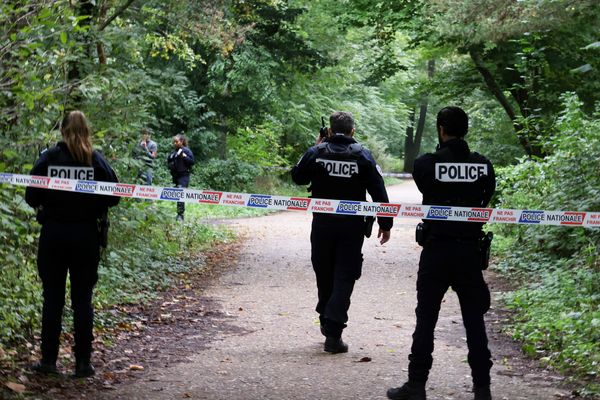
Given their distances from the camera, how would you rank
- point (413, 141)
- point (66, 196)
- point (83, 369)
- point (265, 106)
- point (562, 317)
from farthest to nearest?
point (413, 141) → point (265, 106) → point (562, 317) → point (83, 369) → point (66, 196)

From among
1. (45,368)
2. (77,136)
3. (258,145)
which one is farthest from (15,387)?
(258,145)

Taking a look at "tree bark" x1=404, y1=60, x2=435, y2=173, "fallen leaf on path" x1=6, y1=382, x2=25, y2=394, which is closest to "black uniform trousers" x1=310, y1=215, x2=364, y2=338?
"fallen leaf on path" x1=6, y1=382, x2=25, y2=394

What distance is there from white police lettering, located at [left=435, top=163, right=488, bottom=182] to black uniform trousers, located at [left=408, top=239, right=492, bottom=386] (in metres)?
0.42

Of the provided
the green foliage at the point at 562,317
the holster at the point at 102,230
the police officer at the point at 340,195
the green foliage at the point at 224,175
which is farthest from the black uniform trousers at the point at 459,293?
the green foliage at the point at 224,175

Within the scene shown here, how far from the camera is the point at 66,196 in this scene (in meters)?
6.04

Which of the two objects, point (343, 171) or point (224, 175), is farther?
point (224, 175)

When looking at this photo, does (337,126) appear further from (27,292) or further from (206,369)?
(27,292)

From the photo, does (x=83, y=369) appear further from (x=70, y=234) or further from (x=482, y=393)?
(x=482, y=393)

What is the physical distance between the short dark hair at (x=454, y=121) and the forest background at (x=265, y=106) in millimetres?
2083

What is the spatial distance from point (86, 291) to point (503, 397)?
3.20 m

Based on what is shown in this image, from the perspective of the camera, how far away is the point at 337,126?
24.3 ft

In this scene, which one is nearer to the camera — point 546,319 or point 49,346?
point 49,346

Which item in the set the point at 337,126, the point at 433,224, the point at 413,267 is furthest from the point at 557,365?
the point at 413,267

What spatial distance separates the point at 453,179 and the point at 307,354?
8.33ft
